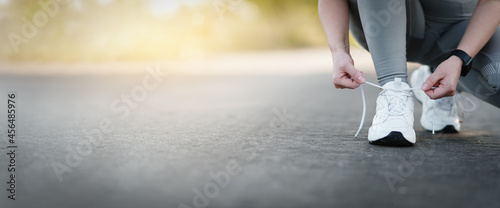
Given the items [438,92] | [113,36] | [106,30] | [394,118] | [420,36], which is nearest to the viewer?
[438,92]

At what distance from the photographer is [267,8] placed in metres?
24.2

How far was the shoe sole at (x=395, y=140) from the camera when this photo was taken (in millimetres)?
1672

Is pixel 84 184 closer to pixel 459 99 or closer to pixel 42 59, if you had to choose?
pixel 459 99

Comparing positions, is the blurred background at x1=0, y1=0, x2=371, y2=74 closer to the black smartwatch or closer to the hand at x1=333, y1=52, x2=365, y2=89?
the hand at x1=333, y1=52, x2=365, y2=89

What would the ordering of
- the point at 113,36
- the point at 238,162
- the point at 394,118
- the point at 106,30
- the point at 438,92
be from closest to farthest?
the point at 238,162 → the point at 438,92 → the point at 394,118 → the point at 106,30 → the point at 113,36

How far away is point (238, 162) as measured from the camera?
144 cm

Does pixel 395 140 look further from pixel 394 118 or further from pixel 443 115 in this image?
pixel 443 115

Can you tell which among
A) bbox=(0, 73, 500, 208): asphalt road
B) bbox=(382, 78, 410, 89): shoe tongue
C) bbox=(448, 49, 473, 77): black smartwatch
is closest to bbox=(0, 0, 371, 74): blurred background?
bbox=(0, 73, 500, 208): asphalt road

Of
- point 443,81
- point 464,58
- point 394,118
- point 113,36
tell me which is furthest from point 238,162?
point 113,36

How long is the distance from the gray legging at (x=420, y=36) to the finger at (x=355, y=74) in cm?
18

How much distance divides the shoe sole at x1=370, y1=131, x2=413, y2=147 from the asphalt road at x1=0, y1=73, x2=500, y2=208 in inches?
1.1

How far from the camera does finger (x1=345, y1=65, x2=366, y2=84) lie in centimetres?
165

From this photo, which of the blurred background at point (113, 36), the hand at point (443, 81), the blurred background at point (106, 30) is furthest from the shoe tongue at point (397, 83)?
the blurred background at point (106, 30)

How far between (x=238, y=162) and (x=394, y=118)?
59 cm
